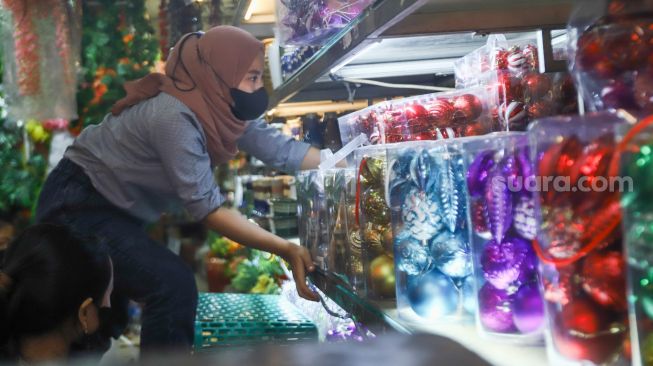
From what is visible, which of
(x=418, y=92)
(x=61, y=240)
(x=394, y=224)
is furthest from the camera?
(x=418, y=92)

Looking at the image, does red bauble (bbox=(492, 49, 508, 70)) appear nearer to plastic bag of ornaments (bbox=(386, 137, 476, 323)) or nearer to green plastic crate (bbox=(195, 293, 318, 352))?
plastic bag of ornaments (bbox=(386, 137, 476, 323))

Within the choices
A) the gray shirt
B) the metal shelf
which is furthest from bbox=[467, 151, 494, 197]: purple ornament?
the gray shirt

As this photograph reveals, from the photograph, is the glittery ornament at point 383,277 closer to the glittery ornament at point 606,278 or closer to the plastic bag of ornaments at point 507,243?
the plastic bag of ornaments at point 507,243

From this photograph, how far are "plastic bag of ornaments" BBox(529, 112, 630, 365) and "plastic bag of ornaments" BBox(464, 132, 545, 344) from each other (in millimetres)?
83

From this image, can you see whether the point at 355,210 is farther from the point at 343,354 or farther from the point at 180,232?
the point at 180,232

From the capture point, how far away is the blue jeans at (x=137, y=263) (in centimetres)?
187

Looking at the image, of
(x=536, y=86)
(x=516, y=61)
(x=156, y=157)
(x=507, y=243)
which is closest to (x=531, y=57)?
(x=516, y=61)

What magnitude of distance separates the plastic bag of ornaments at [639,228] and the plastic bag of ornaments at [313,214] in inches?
40.7

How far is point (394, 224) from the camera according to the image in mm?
1058

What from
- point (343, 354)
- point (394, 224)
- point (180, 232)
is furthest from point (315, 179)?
point (180, 232)

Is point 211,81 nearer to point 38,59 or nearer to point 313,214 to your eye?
point 313,214

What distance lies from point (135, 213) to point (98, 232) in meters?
0.15

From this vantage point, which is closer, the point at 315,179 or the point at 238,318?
the point at 315,179
